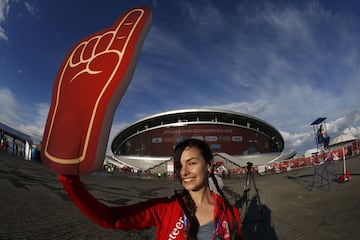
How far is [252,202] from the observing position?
8352 millimetres

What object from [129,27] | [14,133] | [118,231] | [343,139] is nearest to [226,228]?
[129,27]

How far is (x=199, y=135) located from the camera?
38594 millimetres

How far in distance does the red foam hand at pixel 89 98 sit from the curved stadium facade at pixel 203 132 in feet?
122

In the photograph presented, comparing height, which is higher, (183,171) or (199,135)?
(199,135)

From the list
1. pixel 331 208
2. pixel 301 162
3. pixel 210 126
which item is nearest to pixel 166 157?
pixel 210 126

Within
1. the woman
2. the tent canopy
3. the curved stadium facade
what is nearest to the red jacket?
the woman

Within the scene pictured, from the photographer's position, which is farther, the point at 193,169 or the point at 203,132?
the point at 203,132

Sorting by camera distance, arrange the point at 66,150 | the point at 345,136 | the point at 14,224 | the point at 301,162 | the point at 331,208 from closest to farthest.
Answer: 1. the point at 66,150
2. the point at 14,224
3. the point at 331,208
4. the point at 301,162
5. the point at 345,136

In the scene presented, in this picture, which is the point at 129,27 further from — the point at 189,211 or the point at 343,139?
the point at 343,139

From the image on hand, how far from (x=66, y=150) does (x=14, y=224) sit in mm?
4871

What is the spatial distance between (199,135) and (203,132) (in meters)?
1.07

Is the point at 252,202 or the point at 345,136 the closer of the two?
the point at 252,202

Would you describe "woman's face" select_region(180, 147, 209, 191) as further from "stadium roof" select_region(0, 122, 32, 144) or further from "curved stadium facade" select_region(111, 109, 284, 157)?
"curved stadium facade" select_region(111, 109, 284, 157)

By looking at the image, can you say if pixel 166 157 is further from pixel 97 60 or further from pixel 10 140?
pixel 97 60
